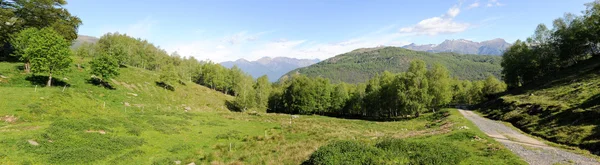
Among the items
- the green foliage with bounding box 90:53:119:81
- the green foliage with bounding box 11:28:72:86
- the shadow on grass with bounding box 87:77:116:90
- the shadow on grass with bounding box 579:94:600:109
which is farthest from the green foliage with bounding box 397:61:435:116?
the green foliage with bounding box 11:28:72:86

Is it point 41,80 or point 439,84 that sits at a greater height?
point 439,84

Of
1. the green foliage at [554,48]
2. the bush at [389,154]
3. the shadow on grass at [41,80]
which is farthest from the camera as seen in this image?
the green foliage at [554,48]

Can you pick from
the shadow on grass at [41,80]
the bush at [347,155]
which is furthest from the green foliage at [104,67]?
the bush at [347,155]

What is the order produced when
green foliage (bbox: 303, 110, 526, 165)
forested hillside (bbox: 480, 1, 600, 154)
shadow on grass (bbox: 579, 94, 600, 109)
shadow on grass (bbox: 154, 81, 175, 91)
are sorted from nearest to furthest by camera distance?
1. green foliage (bbox: 303, 110, 526, 165)
2. forested hillside (bbox: 480, 1, 600, 154)
3. shadow on grass (bbox: 579, 94, 600, 109)
4. shadow on grass (bbox: 154, 81, 175, 91)

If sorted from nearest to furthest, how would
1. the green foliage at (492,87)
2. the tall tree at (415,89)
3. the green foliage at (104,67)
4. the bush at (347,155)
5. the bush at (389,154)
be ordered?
the bush at (347,155)
the bush at (389,154)
the green foliage at (104,67)
the tall tree at (415,89)
the green foliage at (492,87)

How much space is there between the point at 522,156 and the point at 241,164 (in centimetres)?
2425

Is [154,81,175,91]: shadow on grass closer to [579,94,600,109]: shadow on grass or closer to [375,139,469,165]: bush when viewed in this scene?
[375,139,469,165]: bush

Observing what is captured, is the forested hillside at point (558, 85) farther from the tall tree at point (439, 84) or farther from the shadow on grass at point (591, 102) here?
the tall tree at point (439, 84)

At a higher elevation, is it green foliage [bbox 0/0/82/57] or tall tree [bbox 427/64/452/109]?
green foliage [bbox 0/0/82/57]

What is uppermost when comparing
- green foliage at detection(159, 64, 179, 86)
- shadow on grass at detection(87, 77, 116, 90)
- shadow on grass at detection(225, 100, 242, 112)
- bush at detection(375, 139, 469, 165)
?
green foliage at detection(159, 64, 179, 86)

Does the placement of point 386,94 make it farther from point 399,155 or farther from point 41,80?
point 41,80

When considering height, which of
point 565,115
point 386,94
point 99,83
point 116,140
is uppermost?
point 99,83

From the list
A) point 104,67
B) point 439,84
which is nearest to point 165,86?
point 104,67

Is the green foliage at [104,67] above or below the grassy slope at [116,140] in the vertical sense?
above
